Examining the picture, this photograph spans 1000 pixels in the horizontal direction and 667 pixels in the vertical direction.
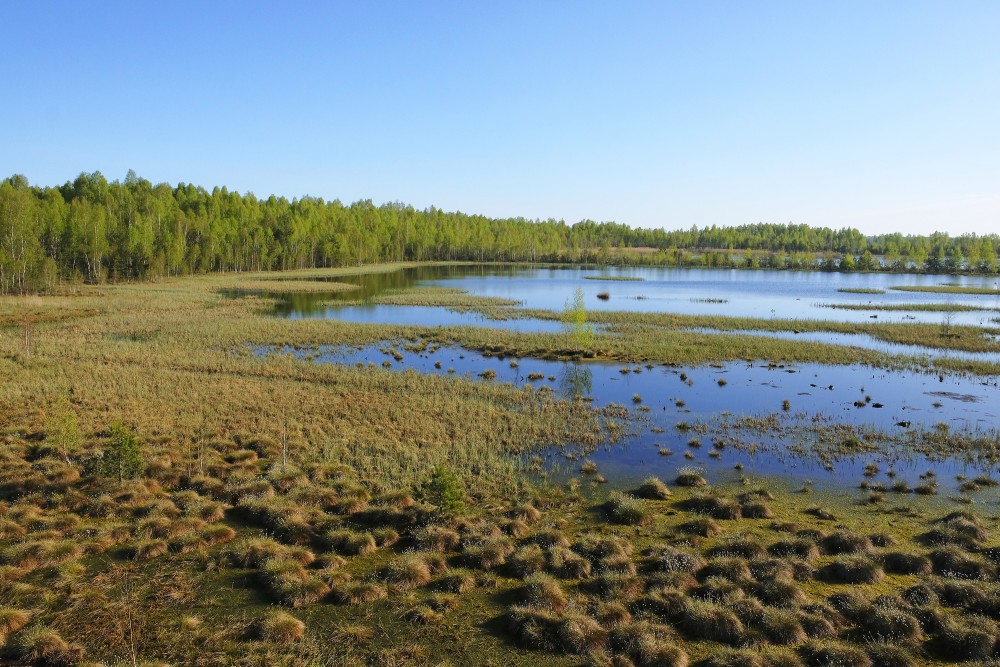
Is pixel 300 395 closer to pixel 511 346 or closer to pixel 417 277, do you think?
pixel 511 346

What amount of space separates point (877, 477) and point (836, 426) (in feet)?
21.3

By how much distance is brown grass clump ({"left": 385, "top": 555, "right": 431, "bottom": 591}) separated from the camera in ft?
42.7

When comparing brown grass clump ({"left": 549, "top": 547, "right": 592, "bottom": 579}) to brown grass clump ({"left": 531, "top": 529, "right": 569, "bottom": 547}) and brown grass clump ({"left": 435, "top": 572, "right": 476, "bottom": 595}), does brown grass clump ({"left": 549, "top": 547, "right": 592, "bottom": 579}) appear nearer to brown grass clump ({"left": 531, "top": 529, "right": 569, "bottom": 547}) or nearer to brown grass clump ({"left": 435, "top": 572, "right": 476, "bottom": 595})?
brown grass clump ({"left": 531, "top": 529, "right": 569, "bottom": 547})

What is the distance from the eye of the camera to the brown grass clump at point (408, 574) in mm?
13023

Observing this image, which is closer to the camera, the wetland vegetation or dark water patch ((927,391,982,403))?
the wetland vegetation

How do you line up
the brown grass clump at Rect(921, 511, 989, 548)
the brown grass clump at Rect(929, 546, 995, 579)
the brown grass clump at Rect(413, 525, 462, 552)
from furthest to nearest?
the brown grass clump at Rect(921, 511, 989, 548), the brown grass clump at Rect(413, 525, 462, 552), the brown grass clump at Rect(929, 546, 995, 579)

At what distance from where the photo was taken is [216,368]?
3625cm

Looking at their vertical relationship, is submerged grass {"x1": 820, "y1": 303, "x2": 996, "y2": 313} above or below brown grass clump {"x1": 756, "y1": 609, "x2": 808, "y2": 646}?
above

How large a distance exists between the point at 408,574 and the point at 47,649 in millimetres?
6596

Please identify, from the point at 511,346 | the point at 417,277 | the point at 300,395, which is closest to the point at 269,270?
the point at 417,277

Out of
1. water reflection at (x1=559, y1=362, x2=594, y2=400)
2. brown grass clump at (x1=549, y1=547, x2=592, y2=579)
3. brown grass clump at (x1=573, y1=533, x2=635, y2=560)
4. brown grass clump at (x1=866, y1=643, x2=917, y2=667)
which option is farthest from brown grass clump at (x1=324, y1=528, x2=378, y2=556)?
water reflection at (x1=559, y1=362, x2=594, y2=400)

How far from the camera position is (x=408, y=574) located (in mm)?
13227

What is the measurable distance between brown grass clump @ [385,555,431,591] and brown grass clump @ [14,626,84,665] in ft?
18.9

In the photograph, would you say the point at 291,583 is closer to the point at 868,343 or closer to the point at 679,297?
the point at 868,343
